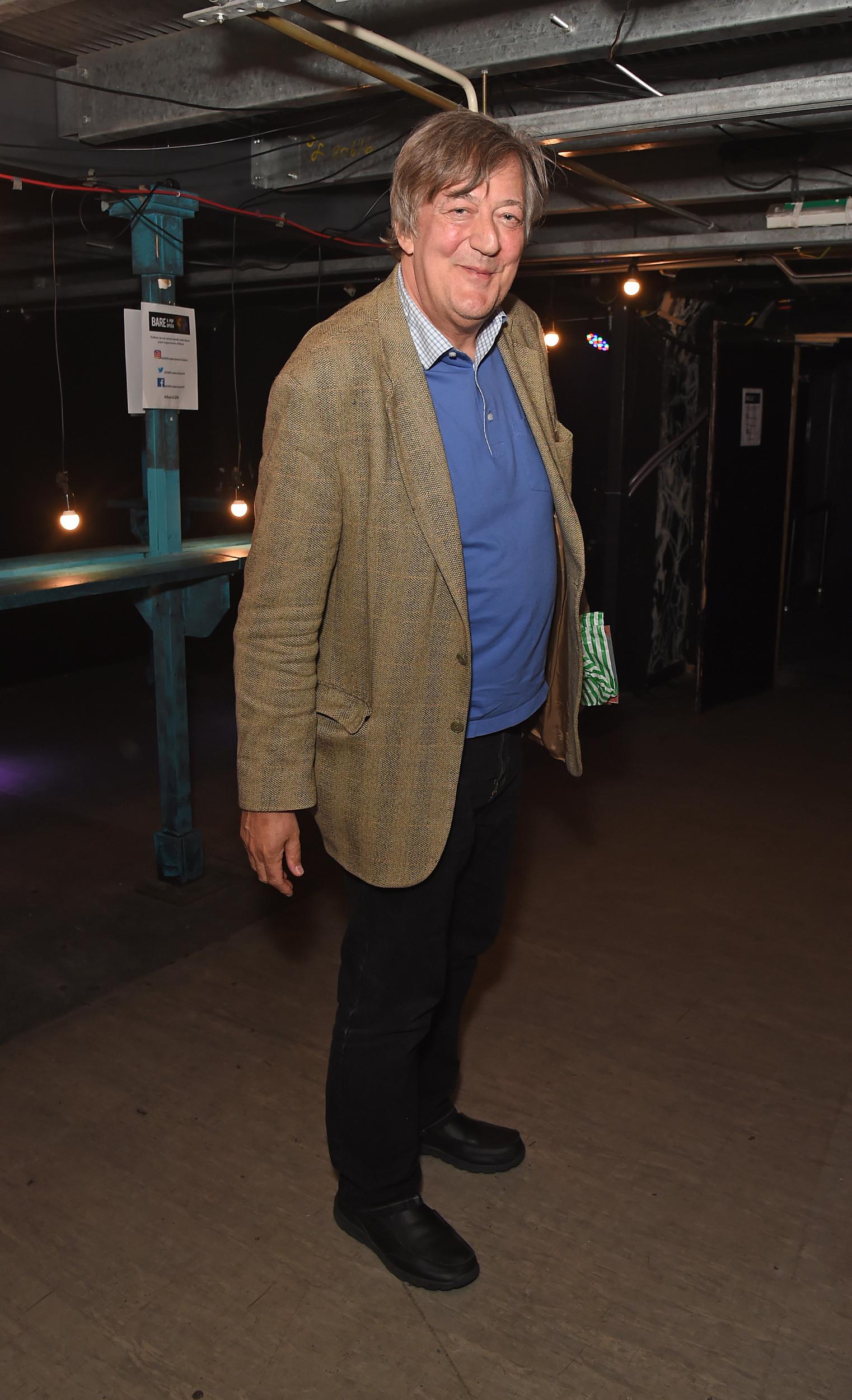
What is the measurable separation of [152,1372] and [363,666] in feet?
3.57

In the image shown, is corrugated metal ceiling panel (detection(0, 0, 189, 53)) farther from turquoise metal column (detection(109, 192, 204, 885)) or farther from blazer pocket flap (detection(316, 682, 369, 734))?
blazer pocket flap (detection(316, 682, 369, 734))

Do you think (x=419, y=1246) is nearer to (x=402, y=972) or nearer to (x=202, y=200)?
(x=402, y=972)

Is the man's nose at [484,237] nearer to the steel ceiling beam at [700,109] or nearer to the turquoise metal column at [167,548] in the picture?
the steel ceiling beam at [700,109]

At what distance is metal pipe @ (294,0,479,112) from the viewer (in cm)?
190

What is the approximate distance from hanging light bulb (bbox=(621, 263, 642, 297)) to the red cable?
135cm

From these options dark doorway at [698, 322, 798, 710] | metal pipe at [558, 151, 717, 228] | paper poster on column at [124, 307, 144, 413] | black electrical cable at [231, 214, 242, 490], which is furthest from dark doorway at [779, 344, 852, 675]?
paper poster on column at [124, 307, 144, 413]

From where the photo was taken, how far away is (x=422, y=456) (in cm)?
147

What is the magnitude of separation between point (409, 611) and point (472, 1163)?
114 centimetres

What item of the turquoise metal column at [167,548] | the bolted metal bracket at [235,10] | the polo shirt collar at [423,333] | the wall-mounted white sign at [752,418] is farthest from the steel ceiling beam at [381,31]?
the wall-mounted white sign at [752,418]

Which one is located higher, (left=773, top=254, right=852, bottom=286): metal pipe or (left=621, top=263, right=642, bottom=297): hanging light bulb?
(left=621, top=263, right=642, bottom=297): hanging light bulb

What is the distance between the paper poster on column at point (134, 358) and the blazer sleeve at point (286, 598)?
1695mm

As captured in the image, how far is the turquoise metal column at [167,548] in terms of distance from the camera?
303 cm

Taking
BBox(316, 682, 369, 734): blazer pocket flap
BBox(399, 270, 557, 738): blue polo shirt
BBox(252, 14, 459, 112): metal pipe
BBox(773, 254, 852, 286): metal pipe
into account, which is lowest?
BBox(316, 682, 369, 734): blazer pocket flap

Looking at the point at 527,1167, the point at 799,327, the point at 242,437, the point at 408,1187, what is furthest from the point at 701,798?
the point at 242,437
